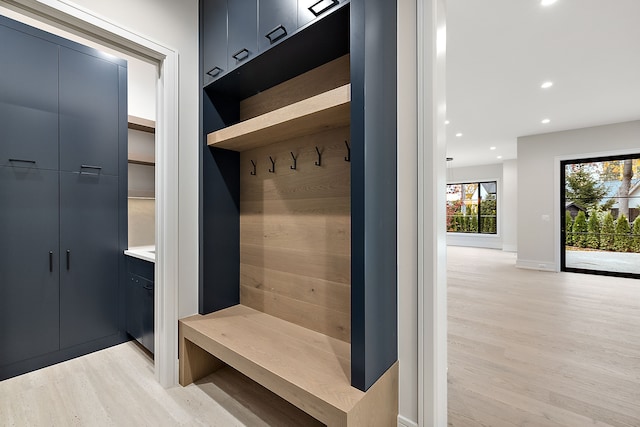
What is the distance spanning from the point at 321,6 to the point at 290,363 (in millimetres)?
1711

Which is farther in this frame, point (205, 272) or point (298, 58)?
point (205, 272)

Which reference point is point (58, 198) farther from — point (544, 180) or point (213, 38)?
point (544, 180)

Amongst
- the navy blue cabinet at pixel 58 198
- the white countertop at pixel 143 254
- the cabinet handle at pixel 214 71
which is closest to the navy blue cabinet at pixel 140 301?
the white countertop at pixel 143 254

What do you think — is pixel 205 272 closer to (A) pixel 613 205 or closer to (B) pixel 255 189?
(B) pixel 255 189

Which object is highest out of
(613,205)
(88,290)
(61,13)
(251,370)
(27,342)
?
(61,13)

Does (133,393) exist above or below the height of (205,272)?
below

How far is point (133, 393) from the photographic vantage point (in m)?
1.79

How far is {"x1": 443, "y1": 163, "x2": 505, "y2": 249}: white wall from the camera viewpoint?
912 centimetres

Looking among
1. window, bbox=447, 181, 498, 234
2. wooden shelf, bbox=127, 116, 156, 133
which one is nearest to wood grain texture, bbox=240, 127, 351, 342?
wooden shelf, bbox=127, 116, 156, 133

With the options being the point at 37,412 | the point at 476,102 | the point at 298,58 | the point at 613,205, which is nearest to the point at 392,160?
the point at 298,58

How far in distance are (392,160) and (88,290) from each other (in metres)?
2.70

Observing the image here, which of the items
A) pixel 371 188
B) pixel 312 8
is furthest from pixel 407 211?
pixel 312 8

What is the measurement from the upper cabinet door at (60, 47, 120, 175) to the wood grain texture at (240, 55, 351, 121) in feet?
4.34

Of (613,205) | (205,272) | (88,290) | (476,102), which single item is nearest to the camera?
(205,272)
